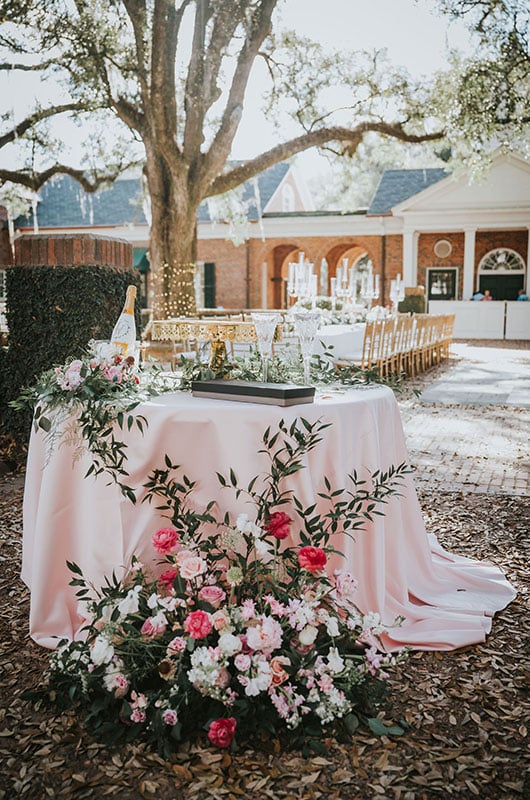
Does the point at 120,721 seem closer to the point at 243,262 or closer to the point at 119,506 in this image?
→ the point at 119,506

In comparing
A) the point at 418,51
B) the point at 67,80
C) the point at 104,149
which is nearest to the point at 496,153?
the point at 418,51

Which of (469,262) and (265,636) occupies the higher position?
→ (469,262)

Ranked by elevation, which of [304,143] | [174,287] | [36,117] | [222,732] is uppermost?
[36,117]

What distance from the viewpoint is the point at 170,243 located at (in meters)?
12.9

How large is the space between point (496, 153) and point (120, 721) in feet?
74.9

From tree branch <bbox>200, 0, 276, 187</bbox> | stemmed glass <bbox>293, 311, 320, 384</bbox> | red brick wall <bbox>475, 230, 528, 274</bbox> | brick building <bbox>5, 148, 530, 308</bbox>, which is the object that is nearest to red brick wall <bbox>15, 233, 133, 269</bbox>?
stemmed glass <bbox>293, 311, 320, 384</bbox>

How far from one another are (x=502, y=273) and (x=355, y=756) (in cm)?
2353

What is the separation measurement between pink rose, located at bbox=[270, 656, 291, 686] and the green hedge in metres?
3.68

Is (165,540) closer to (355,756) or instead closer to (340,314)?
(355,756)

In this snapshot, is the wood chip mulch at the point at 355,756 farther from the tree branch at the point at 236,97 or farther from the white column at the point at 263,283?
the white column at the point at 263,283

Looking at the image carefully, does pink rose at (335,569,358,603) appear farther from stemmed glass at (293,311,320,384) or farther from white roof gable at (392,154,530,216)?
white roof gable at (392,154,530,216)

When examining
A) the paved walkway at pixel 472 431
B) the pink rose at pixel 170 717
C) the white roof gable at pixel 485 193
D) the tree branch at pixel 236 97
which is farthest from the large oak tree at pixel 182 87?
the pink rose at pixel 170 717

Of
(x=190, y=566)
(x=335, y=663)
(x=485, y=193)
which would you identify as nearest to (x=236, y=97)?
(x=190, y=566)

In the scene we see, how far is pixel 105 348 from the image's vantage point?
3.01 metres
